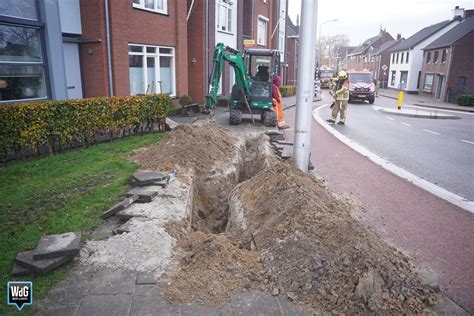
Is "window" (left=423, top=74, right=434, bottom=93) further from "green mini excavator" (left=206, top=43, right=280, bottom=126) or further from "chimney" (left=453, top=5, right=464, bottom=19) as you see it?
"green mini excavator" (left=206, top=43, right=280, bottom=126)

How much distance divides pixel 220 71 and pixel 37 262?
992cm

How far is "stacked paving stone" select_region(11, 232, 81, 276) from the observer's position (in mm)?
3791

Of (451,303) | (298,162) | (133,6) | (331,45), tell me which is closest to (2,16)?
(133,6)

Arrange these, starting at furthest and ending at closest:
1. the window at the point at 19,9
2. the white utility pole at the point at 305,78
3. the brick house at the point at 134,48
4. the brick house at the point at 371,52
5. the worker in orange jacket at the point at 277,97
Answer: the brick house at the point at 371,52, the worker in orange jacket at the point at 277,97, the brick house at the point at 134,48, the window at the point at 19,9, the white utility pole at the point at 305,78

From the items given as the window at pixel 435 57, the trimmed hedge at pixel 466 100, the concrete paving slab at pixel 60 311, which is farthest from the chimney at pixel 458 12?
the concrete paving slab at pixel 60 311

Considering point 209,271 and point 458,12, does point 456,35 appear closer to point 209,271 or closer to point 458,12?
point 458,12

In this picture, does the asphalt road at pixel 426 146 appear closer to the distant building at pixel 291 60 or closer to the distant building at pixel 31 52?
the distant building at pixel 31 52

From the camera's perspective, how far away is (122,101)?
10398 mm

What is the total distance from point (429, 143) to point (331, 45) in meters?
123

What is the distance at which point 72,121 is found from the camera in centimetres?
896

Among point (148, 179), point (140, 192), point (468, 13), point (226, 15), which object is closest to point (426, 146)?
point (148, 179)

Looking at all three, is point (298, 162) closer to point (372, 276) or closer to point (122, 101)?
point (372, 276)

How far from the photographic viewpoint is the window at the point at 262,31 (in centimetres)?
3042

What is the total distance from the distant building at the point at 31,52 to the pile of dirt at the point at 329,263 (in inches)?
342
